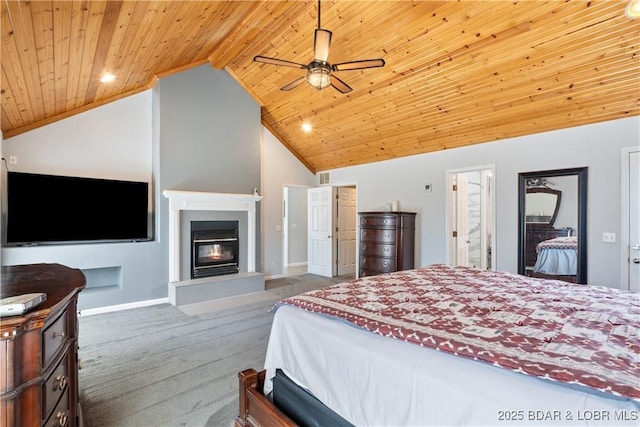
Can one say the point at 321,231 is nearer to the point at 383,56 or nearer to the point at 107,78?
the point at 383,56

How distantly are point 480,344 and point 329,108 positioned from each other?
4660 millimetres

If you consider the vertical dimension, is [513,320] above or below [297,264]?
above

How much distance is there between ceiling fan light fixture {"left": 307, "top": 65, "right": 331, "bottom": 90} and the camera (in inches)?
109

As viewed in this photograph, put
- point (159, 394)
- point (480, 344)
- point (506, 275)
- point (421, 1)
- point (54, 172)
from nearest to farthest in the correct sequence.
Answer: point (480, 344) < point (159, 394) < point (506, 275) < point (421, 1) < point (54, 172)

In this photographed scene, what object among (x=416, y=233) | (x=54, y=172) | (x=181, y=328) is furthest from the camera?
(x=416, y=233)

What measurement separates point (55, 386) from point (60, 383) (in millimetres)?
64

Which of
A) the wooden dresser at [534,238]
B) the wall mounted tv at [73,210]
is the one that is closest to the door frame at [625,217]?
the wooden dresser at [534,238]

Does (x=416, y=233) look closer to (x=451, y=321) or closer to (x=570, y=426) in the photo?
(x=451, y=321)

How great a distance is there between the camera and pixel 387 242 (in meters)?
5.38

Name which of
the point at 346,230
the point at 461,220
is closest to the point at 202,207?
the point at 346,230

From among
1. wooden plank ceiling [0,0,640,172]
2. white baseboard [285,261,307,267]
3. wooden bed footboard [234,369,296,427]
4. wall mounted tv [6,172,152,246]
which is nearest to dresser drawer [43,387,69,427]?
wooden bed footboard [234,369,296,427]

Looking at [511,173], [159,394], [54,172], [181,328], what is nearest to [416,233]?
[511,173]

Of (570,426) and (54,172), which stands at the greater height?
(54,172)

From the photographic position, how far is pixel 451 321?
1437 mm
